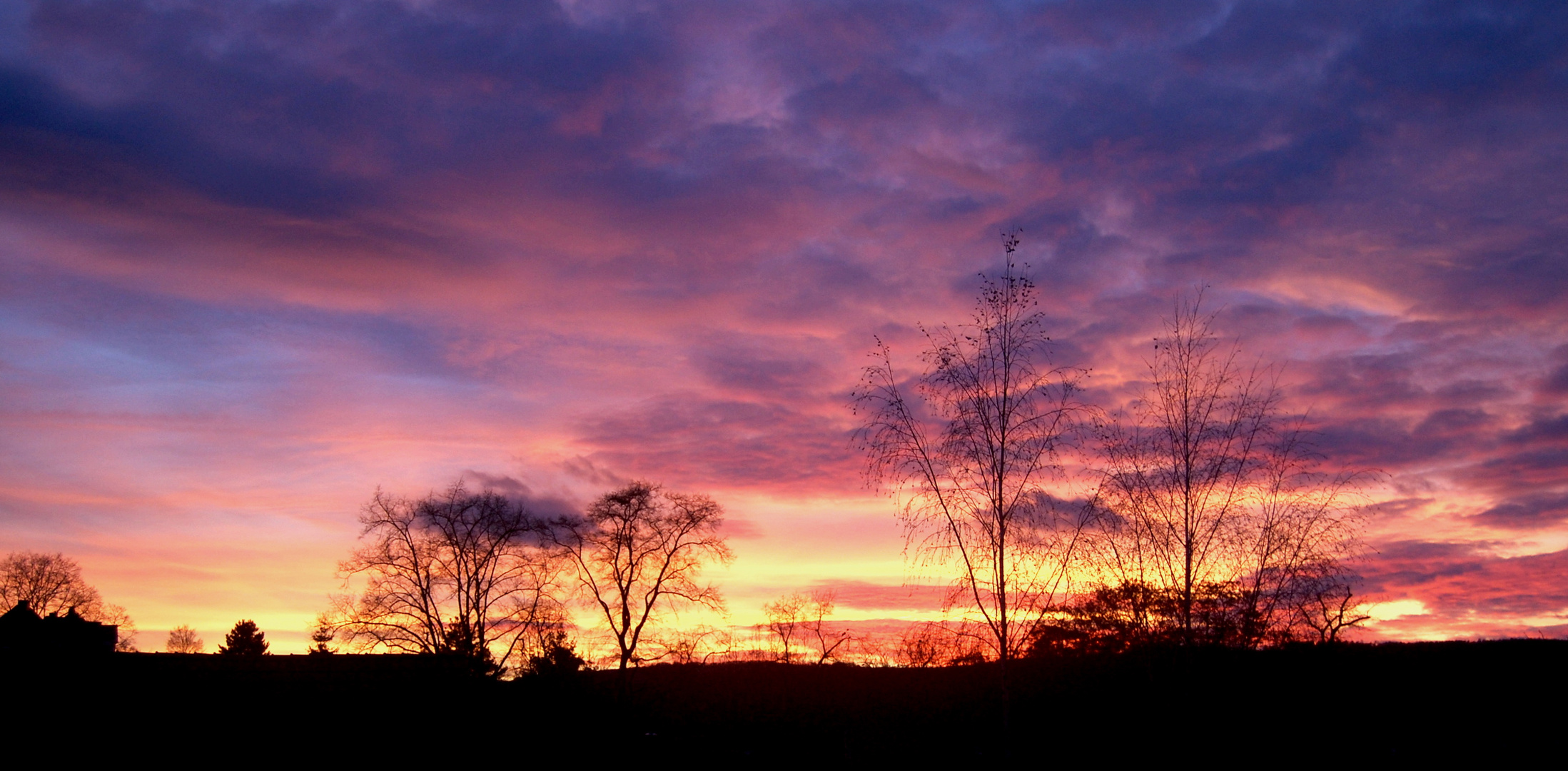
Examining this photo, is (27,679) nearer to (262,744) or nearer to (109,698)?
(109,698)

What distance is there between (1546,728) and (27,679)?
89.8ft

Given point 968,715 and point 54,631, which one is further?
point 54,631

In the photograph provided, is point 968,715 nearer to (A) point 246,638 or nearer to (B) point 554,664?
(B) point 554,664

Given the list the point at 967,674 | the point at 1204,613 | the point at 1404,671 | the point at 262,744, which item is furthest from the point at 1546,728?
the point at 262,744

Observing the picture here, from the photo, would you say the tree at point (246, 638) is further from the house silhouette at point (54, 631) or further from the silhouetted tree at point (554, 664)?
the silhouetted tree at point (554, 664)

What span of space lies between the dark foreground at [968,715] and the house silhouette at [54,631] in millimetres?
27447

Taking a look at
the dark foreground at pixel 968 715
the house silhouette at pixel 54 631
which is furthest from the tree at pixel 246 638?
the dark foreground at pixel 968 715

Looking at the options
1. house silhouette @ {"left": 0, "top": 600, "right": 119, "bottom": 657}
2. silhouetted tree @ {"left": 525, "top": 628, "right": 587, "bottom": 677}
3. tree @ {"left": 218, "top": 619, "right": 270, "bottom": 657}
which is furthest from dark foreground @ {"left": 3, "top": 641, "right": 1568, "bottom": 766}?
tree @ {"left": 218, "top": 619, "right": 270, "bottom": 657}

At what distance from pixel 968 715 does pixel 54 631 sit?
51.3 metres

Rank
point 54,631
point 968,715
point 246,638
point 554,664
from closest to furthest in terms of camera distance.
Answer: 1. point 968,715
2. point 554,664
3. point 54,631
4. point 246,638

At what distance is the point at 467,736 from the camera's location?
16.4 meters

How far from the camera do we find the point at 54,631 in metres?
49.2

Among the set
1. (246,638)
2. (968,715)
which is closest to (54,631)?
(246,638)

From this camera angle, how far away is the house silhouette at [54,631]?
43.6 m
